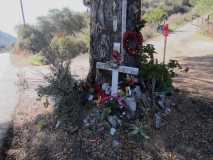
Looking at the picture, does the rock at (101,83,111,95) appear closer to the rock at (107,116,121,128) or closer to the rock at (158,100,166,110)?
the rock at (107,116,121,128)

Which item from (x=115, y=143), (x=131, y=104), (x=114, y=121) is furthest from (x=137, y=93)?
(x=115, y=143)

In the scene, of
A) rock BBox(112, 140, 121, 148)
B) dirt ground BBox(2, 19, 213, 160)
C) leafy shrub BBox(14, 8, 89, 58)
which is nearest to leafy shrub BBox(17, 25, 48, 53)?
leafy shrub BBox(14, 8, 89, 58)

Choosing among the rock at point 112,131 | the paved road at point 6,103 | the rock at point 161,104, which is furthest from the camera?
the paved road at point 6,103

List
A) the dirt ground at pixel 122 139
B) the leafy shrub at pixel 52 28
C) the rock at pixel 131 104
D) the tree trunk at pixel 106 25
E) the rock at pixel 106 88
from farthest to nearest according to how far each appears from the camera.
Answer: the leafy shrub at pixel 52 28, the rock at pixel 106 88, the tree trunk at pixel 106 25, the rock at pixel 131 104, the dirt ground at pixel 122 139

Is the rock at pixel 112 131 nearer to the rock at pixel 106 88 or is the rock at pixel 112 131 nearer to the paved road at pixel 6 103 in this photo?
the rock at pixel 106 88

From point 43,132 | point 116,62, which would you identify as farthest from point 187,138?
point 43,132

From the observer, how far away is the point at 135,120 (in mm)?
3332

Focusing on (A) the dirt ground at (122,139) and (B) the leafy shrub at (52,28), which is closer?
(A) the dirt ground at (122,139)

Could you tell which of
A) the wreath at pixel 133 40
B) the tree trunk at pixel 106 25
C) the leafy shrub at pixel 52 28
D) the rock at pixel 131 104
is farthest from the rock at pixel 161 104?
the leafy shrub at pixel 52 28

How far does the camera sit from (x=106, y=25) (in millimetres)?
3535

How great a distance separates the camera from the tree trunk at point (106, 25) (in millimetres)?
3467

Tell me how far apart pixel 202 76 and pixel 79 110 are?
3.86 metres

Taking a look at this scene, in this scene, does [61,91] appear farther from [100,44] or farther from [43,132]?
[100,44]

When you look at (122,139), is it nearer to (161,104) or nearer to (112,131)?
(112,131)
